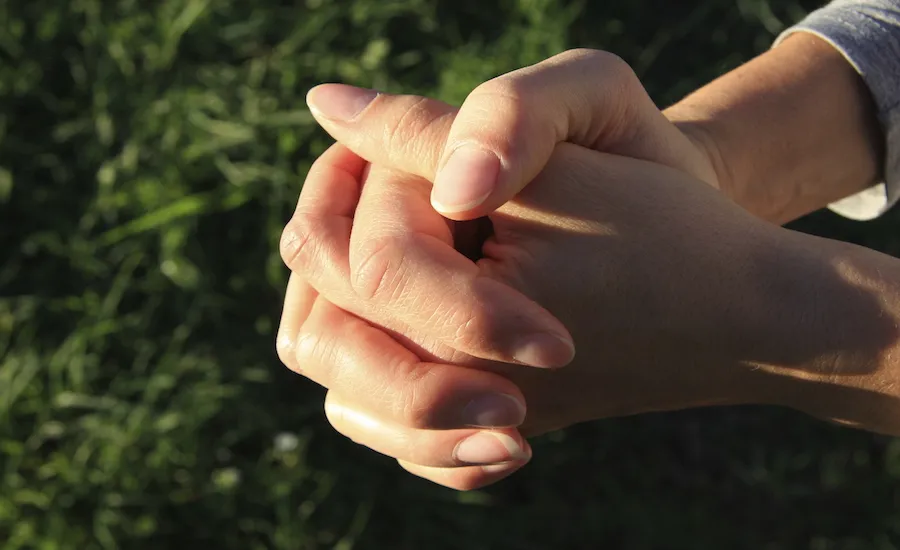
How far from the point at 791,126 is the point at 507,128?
769 millimetres

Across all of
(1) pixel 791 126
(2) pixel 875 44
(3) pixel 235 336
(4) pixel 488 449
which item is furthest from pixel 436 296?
(3) pixel 235 336

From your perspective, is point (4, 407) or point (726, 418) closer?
point (4, 407)

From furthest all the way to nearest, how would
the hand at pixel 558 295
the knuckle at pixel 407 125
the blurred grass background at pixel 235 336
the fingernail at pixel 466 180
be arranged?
the blurred grass background at pixel 235 336, the knuckle at pixel 407 125, the hand at pixel 558 295, the fingernail at pixel 466 180

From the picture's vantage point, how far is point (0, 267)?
2.44 m

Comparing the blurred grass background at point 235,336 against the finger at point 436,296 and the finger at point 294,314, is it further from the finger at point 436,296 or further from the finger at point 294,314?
the finger at point 436,296

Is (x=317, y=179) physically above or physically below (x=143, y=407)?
above

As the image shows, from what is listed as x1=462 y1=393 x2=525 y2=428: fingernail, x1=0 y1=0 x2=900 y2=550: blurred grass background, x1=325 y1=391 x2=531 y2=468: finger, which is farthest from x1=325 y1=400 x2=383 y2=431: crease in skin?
x1=0 y1=0 x2=900 y2=550: blurred grass background

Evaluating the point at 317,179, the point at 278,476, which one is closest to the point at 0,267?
the point at 278,476

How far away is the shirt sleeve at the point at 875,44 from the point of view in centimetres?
168

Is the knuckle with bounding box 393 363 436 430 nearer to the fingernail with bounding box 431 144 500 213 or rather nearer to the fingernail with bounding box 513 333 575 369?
the fingernail with bounding box 513 333 575 369

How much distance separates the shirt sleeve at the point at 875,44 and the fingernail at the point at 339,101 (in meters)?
0.92

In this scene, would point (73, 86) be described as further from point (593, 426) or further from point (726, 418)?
point (726, 418)

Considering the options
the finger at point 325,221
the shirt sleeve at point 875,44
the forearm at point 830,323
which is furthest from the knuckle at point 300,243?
the shirt sleeve at point 875,44

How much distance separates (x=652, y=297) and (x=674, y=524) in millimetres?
1157
